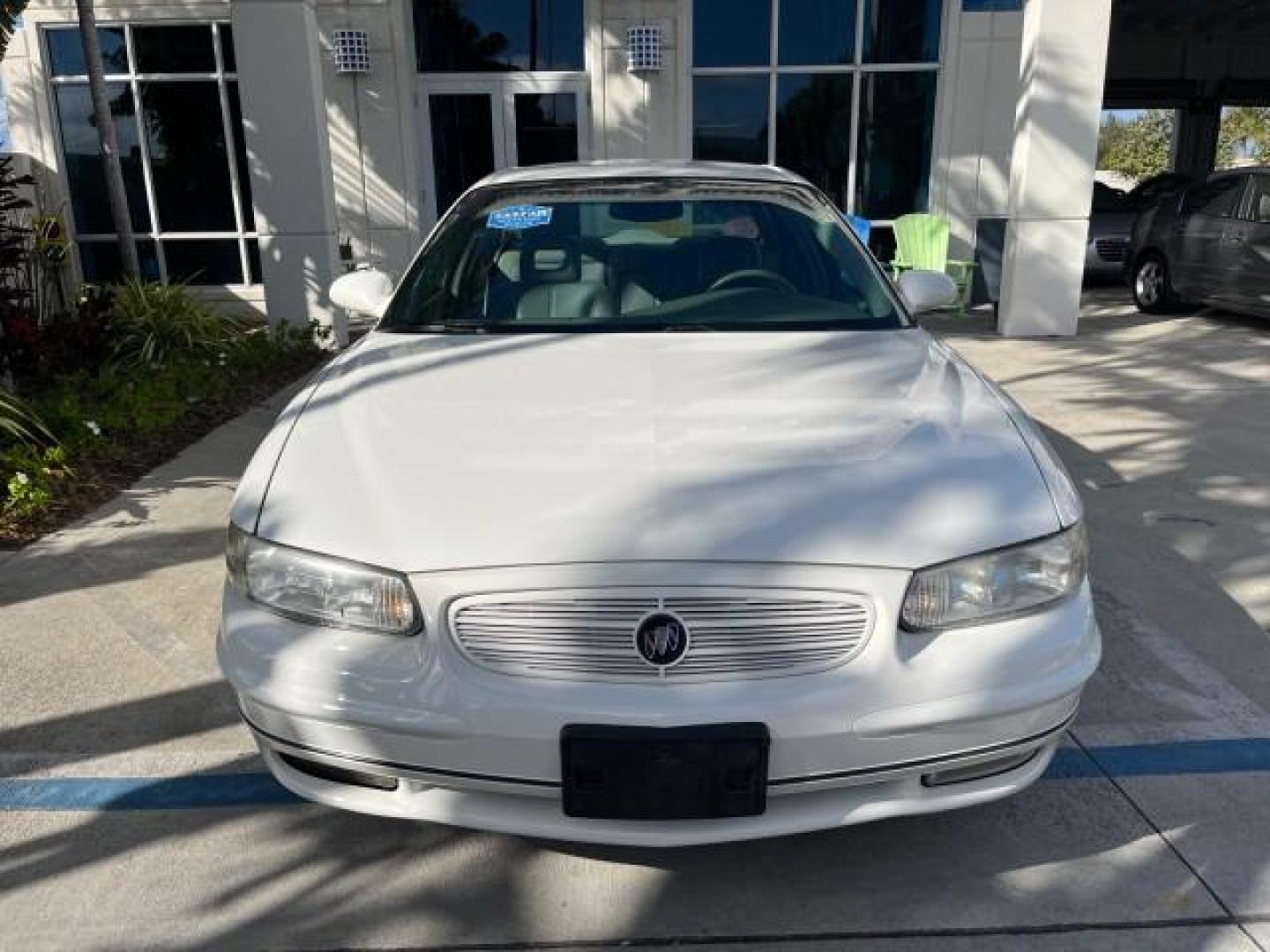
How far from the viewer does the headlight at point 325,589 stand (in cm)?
203

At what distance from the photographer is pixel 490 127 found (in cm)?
Result: 1077

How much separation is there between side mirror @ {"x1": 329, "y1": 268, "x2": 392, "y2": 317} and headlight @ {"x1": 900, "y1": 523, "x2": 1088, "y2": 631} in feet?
7.92

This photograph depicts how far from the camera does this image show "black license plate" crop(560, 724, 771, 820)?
6.25 ft

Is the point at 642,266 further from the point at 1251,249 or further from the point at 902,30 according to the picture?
the point at 902,30

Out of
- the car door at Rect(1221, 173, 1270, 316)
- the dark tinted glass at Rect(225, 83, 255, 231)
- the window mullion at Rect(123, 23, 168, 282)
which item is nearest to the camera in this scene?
the car door at Rect(1221, 173, 1270, 316)

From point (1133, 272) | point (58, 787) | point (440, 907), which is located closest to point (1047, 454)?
point (440, 907)

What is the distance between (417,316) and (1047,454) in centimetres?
205

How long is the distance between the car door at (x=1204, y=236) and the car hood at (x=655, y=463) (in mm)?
8575

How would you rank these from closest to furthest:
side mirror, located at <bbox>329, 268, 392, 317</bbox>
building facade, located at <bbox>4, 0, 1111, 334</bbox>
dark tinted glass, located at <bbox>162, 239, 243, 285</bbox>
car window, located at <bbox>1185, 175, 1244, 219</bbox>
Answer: side mirror, located at <bbox>329, 268, 392, 317</bbox>
car window, located at <bbox>1185, 175, 1244, 219</bbox>
building facade, located at <bbox>4, 0, 1111, 334</bbox>
dark tinted glass, located at <bbox>162, 239, 243, 285</bbox>

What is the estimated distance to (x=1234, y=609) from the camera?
3771 millimetres

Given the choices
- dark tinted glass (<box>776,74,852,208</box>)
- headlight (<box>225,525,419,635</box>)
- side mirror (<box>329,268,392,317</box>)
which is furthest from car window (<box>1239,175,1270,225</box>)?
headlight (<box>225,525,419,635</box>)

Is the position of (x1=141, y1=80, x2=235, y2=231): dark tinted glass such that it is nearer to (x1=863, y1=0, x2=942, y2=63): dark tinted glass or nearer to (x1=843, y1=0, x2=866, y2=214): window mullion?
(x1=843, y1=0, x2=866, y2=214): window mullion

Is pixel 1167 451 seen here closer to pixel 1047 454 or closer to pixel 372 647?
pixel 1047 454

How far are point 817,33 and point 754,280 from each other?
331 inches
